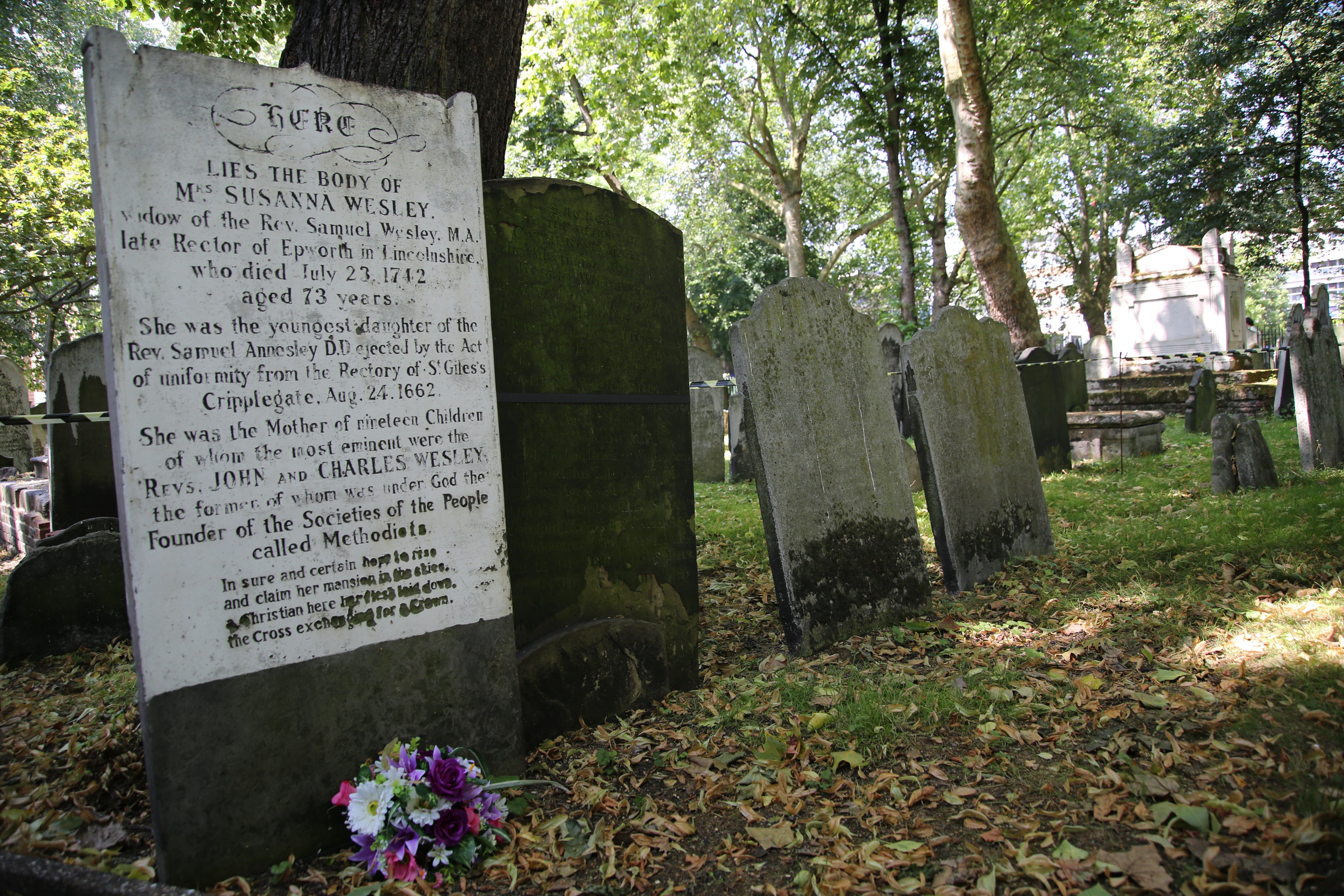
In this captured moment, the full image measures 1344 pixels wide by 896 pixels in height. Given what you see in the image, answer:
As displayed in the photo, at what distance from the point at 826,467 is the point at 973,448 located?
4.58 feet

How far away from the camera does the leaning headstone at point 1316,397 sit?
682 cm

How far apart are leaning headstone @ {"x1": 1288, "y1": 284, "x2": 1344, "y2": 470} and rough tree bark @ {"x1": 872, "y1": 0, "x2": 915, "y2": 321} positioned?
7.28 m

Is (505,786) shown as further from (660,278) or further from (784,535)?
(660,278)

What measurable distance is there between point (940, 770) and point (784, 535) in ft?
4.64

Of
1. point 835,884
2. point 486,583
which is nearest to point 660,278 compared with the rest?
point 486,583

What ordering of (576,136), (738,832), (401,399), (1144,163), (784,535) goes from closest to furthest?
1. (738,832)
2. (401,399)
3. (784,535)
4. (576,136)
5. (1144,163)

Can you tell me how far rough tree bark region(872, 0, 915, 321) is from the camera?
510 inches

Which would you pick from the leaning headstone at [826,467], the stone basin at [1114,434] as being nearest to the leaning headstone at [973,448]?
the leaning headstone at [826,467]

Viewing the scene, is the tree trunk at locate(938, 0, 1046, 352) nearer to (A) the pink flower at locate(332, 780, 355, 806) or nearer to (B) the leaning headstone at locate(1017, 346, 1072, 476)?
(B) the leaning headstone at locate(1017, 346, 1072, 476)

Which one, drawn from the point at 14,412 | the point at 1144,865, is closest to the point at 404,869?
the point at 1144,865

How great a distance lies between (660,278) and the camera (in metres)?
3.65

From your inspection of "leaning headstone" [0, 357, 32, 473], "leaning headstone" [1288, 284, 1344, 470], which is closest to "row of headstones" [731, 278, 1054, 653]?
"leaning headstone" [1288, 284, 1344, 470]

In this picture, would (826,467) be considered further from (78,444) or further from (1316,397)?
(1316,397)

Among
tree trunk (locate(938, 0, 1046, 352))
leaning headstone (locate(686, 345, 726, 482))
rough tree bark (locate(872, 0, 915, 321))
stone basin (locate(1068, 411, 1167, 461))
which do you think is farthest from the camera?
rough tree bark (locate(872, 0, 915, 321))
